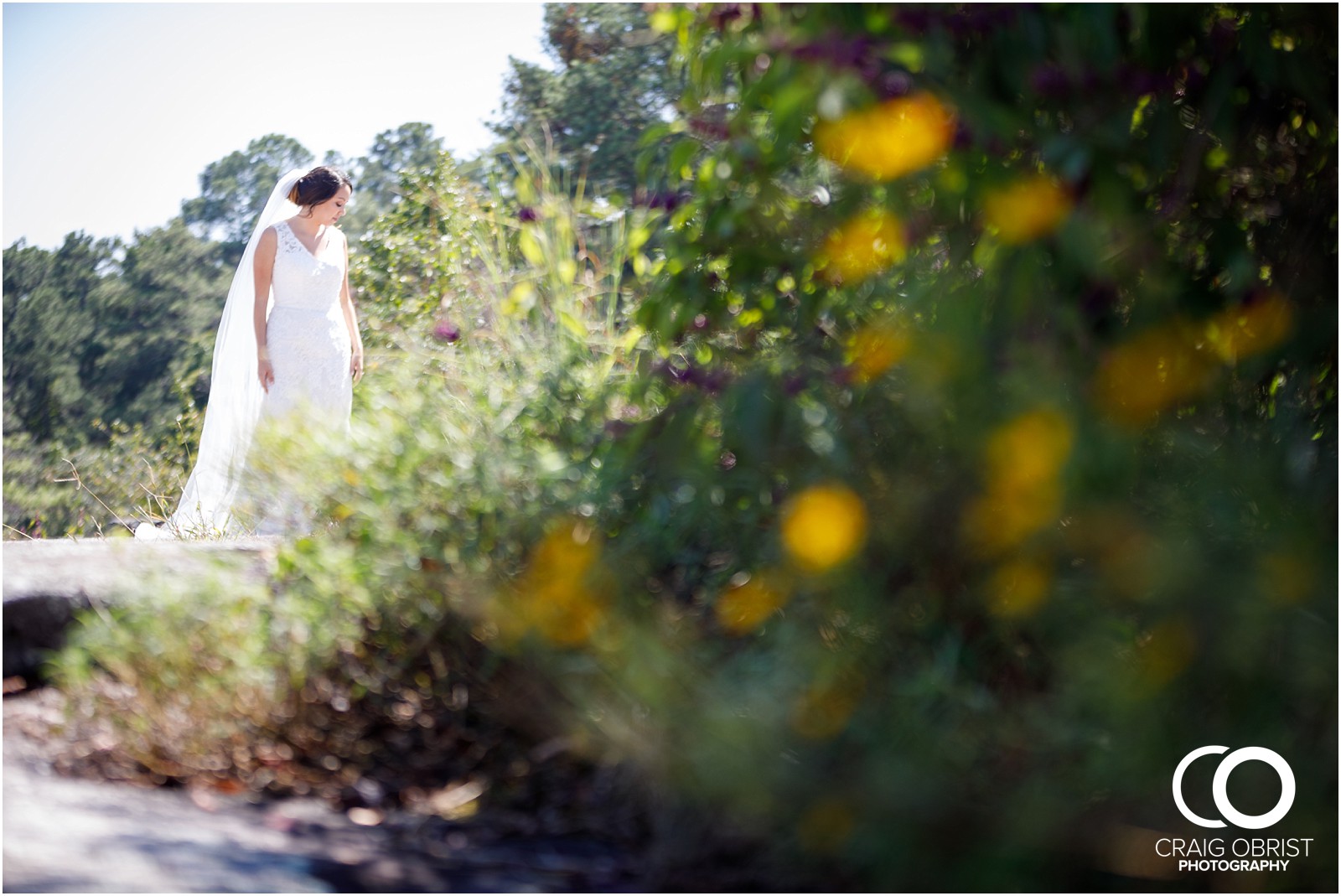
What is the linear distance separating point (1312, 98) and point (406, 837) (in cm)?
178

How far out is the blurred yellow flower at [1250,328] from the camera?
1.63 m

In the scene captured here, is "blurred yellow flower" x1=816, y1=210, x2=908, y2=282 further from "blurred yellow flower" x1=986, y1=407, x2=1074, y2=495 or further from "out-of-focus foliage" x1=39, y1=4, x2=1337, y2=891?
"blurred yellow flower" x1=986, y1=407, x2=1074, y2=495

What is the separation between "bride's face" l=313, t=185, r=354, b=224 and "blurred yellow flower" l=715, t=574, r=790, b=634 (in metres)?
3.83

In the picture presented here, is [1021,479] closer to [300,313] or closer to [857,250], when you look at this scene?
[857,250]

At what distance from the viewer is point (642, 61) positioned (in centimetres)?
1350

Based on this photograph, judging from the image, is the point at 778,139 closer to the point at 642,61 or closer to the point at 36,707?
the point at 36,707

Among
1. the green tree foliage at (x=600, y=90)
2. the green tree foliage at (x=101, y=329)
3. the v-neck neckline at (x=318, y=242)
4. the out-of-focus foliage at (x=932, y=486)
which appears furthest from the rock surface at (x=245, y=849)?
the green tree foliage at (x=101, y=329)

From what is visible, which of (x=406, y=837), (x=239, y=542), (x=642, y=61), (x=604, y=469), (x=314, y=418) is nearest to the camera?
(x=406, y=837)

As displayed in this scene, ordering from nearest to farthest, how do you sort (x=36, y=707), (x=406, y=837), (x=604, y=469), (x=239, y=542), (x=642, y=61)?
1. (x=406, y=837)
2. (x=604, y=469)
3. (x=36, y=707)
4. (x=239, y=542)
5. (x=642, y=61)

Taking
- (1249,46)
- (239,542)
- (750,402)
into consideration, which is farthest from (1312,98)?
(239,542)

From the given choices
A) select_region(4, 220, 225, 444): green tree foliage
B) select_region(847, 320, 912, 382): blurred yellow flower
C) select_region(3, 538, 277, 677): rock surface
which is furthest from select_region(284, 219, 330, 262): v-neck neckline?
select_region(4, 220, 225, 444): green tree foliage

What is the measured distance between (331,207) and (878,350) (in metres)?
4.05

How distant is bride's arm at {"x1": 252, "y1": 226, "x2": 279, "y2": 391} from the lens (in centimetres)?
502

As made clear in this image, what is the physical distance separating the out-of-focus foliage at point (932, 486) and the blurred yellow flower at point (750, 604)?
14 millimetres
